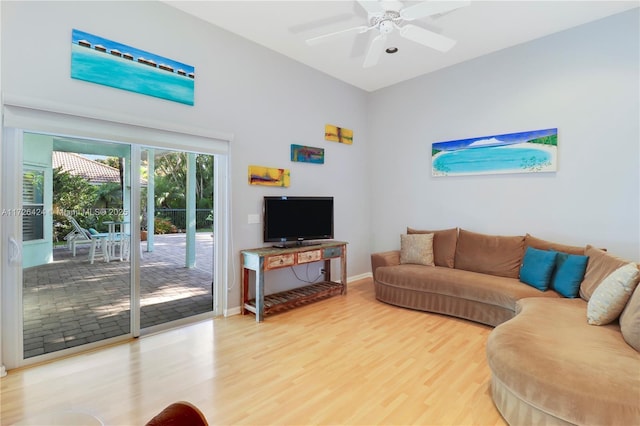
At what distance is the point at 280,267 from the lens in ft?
11.9

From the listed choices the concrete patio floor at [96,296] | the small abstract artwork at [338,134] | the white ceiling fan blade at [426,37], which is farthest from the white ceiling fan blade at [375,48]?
the concrete patio floor at [96,296]

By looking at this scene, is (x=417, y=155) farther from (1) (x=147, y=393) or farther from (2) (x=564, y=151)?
(1) (x=147, y=393)

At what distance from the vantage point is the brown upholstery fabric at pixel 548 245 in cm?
324

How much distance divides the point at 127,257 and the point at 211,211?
972mm

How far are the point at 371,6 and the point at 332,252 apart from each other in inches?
110

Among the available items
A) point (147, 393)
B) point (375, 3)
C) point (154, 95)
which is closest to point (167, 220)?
point (154, 95)

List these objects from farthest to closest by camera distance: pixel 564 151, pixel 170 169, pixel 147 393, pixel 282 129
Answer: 1. pixel 282 129
2. pixel 564 151
3. pixel 170 169
4. pixel 147 393

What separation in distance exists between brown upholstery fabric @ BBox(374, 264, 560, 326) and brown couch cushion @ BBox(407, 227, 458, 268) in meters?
0.16

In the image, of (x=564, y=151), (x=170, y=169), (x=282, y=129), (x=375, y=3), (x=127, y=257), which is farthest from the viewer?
(x=282, y=129)

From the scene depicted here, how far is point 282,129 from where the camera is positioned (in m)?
4.17

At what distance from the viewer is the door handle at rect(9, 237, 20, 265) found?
2.37m

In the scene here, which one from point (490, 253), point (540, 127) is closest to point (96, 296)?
point (490, 253)

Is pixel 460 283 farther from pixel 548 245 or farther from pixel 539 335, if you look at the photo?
pixel 539 335

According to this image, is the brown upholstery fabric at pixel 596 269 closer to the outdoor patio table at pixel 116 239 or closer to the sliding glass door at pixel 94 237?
the sliding glass door at pixel 94 237
